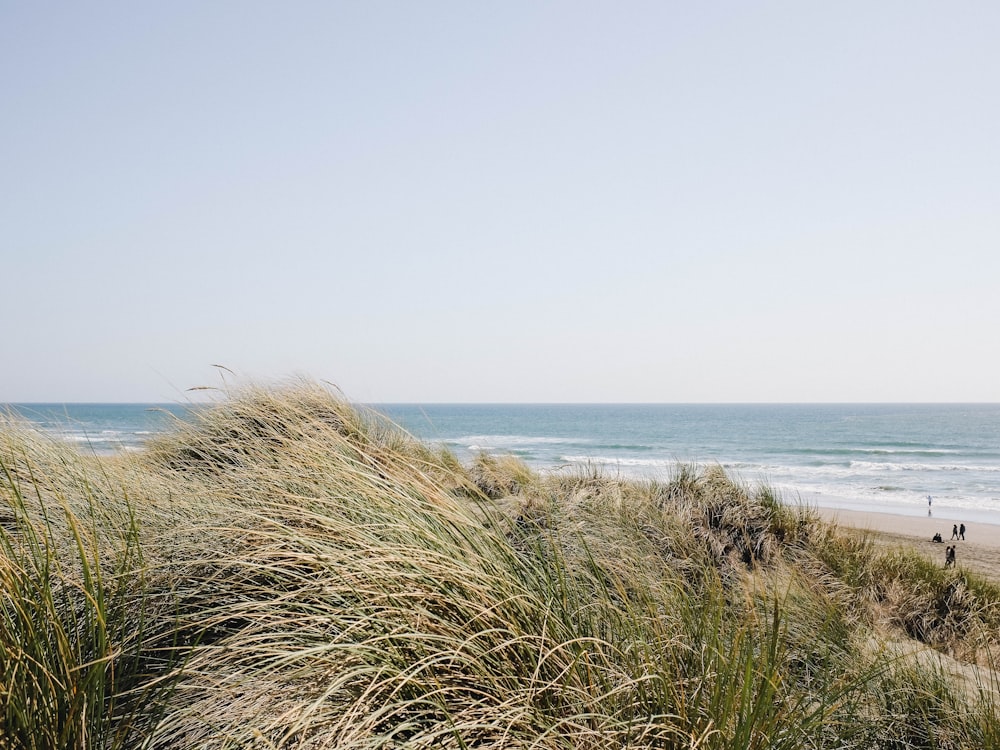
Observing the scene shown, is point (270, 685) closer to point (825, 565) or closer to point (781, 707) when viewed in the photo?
point (781, 707)

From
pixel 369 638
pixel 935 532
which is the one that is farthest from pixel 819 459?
pixel 369 638

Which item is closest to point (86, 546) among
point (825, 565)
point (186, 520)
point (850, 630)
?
point (186, 520)

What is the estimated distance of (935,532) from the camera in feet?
53.6

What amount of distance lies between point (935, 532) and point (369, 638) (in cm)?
1863

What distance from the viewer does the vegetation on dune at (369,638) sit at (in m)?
1.67

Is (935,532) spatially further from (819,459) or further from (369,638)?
(819,459)

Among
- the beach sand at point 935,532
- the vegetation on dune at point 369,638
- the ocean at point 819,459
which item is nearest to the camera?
the vegetation on dune at point 369,638

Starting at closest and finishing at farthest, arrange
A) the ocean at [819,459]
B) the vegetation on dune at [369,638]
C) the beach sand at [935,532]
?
1. the vegetation on dune at [369,638]
2. the ocean at [819,459]
3. the beach sand at [935,532]

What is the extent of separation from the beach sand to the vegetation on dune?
26.2ft

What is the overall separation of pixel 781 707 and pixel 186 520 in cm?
215

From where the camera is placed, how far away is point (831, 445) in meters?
43.3

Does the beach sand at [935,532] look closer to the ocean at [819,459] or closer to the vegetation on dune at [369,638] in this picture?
the ocean at [819,459]

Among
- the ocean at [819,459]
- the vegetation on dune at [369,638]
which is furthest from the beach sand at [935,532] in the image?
the vegetation on dune at [369,638]

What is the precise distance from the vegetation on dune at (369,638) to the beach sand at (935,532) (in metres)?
7.98
